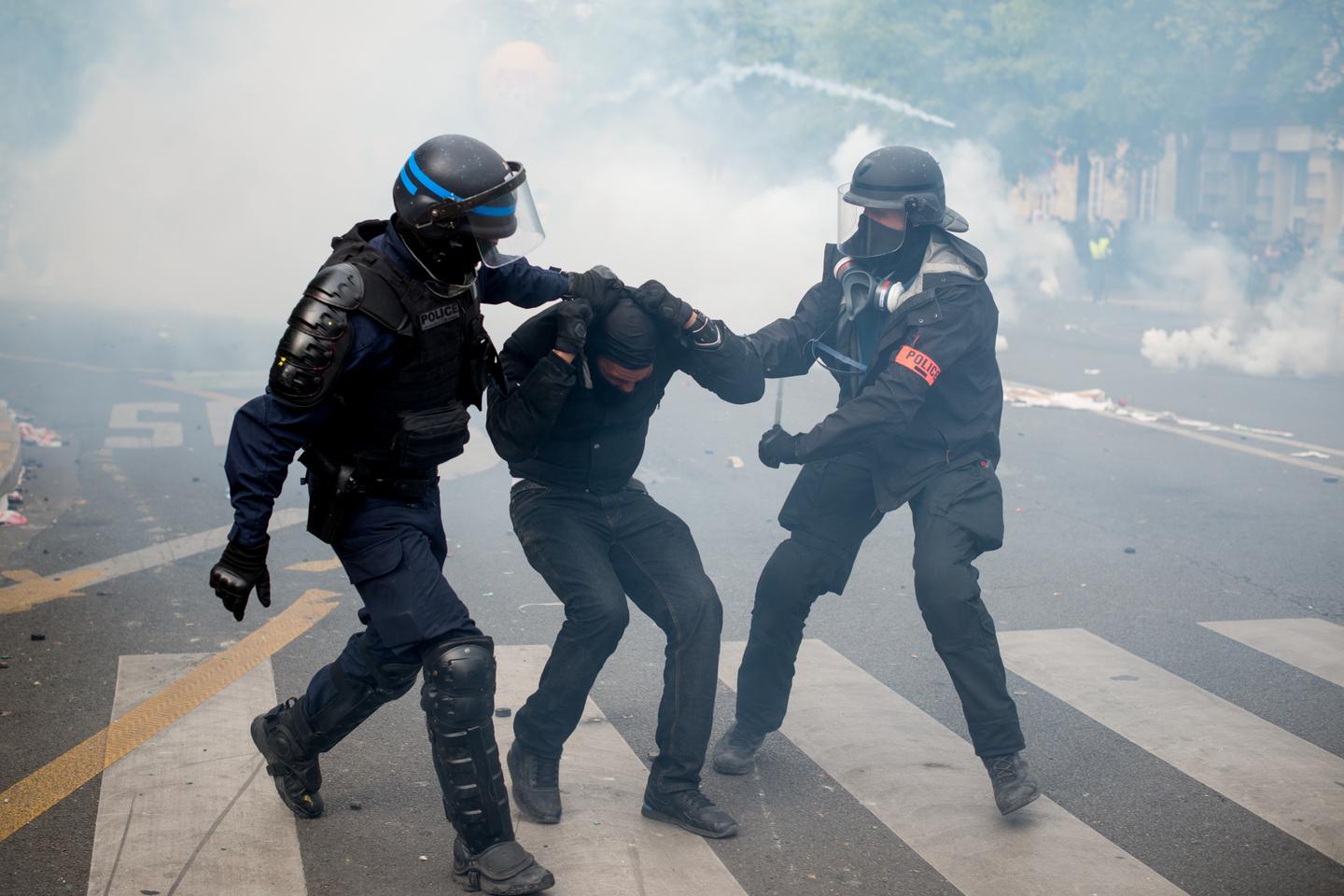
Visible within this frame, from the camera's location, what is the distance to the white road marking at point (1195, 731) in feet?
14.6

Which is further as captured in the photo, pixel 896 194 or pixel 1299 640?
pixel 1299 640

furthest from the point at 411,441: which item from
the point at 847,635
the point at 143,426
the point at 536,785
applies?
the point at 143,426

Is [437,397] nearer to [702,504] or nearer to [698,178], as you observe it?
[702,504]

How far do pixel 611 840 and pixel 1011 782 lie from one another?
3.90 ft

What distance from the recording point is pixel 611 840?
4113 millimetres

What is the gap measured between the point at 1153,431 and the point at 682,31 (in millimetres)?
25536

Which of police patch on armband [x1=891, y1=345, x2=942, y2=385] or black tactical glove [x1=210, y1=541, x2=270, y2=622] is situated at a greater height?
police patch on armband [x1=891, y1=345, x2=942, y2=385]

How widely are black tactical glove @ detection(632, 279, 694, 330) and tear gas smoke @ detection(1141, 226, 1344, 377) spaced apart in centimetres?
1461

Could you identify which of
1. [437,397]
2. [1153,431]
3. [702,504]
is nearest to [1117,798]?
[437,397]

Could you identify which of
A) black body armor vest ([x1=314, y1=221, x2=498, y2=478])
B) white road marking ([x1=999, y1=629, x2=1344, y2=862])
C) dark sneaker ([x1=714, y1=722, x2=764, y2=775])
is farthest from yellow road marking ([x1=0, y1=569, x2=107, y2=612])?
white road marking ([x1=999, y1=629, x2=1344, y2=862])

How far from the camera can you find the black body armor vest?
146 inches

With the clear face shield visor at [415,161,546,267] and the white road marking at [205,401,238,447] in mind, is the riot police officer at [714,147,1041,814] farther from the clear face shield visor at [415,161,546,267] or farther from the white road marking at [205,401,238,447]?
the white road marking at [205,401,238,447]

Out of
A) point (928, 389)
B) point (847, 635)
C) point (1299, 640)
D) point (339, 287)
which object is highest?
point (339, 287)

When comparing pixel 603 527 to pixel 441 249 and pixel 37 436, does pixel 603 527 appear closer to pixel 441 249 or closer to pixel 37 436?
pixel 441 249
